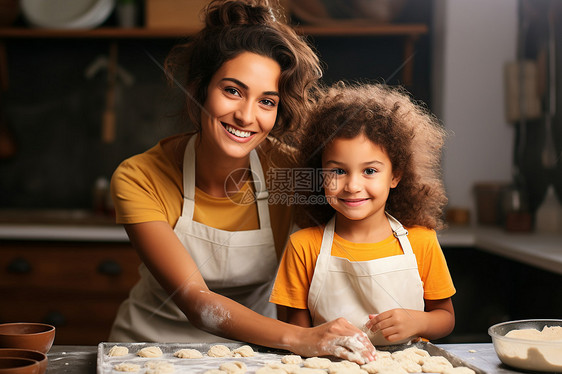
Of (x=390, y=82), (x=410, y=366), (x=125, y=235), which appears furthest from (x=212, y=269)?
(x=390, y=82)

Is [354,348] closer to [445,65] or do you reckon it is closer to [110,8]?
[445,65]

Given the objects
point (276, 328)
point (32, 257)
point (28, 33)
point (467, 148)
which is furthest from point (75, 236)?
point (467, 148)

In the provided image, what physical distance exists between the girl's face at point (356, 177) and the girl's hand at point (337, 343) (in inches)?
8.9

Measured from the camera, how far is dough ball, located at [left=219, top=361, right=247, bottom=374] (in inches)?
→ 34.3

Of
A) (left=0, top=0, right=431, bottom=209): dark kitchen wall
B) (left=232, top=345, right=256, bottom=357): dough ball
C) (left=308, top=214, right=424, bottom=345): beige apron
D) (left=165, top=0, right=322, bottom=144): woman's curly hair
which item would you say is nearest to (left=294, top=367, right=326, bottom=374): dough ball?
(left=232, top=345, right=256, bottom=357): dough ball

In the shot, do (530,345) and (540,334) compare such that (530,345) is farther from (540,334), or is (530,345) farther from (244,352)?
(244,352)

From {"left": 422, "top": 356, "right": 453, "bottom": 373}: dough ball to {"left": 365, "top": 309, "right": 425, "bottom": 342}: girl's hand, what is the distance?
3.6 inches

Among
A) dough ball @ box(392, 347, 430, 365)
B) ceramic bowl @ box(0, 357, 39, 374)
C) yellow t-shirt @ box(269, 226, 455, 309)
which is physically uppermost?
yellow t-shirt @ box(269, 226, 455, 309)

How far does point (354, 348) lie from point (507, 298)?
1.48 metres

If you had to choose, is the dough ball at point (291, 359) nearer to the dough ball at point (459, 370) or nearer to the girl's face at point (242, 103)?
the dough ball at point (459, 370)

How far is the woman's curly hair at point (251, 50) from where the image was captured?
1.22 meters

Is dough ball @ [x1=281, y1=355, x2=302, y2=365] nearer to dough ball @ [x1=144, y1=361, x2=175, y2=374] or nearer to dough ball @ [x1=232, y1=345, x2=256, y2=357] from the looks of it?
dough ball @ [x1=232, y1=345, x2=256, y2=357]

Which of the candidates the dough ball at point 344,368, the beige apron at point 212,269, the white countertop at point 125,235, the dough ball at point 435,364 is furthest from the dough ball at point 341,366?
the white countertop at point 125,235

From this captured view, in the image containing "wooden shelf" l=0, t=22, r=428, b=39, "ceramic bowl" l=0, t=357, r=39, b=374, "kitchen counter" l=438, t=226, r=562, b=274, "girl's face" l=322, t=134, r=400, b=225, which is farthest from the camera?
"wooden shelf" l=0, t=22, r=428, b=39
